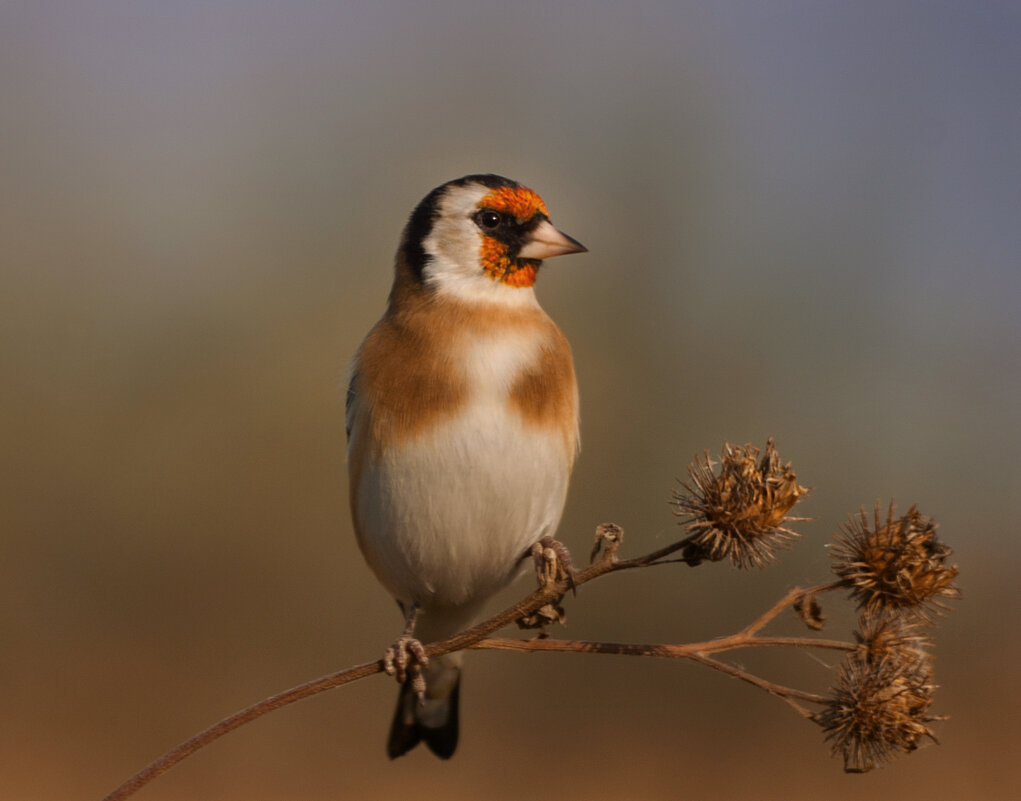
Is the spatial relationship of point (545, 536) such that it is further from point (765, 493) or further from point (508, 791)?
point (508, 791)

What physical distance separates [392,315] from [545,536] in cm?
85

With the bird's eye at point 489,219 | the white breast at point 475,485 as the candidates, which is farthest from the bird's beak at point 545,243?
the white breast at point 475,485

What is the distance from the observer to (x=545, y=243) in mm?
3303

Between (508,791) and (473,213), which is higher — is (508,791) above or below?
below

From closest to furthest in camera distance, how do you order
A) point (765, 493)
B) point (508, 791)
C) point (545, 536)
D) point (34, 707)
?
1. point (765, 493)
2. point (545, 536)
3. point (508, 791)
4. point (34, 707)

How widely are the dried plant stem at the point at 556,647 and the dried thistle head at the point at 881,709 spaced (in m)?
0.10

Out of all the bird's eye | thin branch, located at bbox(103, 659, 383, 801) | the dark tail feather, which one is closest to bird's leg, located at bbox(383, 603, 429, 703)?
the dark tail feather

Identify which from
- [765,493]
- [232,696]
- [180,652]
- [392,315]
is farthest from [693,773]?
[765,493]

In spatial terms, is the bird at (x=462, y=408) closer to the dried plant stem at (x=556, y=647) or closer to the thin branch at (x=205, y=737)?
the dried plant stem at (x=556, y=647)

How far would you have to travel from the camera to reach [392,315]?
348 centimetres

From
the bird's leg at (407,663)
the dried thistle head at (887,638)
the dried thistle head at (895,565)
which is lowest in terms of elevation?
the bird's leg at (407,663)

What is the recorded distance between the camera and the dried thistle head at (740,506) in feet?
7.10

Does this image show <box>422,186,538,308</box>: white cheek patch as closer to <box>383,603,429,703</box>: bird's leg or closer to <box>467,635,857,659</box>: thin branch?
<box>383,603,429,703</box>: bird's leg

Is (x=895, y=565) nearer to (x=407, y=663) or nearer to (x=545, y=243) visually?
(x=407, y=663)
